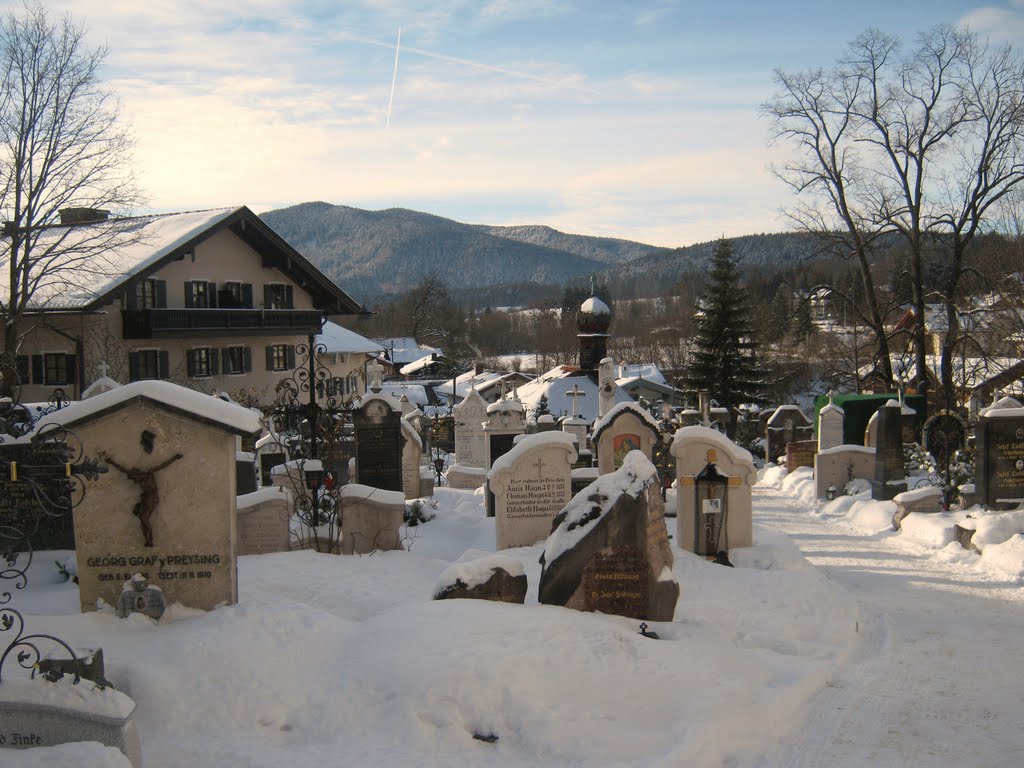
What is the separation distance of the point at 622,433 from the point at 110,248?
13.3 m

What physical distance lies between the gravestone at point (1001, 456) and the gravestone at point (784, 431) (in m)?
12.9

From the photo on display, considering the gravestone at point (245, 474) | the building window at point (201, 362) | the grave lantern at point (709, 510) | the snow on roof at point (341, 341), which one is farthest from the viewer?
the snow on roof at point (341, 341)

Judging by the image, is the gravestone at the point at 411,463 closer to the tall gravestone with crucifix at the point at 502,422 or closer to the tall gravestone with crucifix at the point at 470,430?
the tall gravestone with crucifix at the point at 502,422

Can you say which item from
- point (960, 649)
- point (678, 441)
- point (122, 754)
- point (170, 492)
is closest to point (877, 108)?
point (678, 441)

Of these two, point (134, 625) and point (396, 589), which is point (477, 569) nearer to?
point (396, 589)

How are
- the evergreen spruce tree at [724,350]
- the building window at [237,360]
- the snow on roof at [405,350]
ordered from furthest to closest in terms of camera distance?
the snow on roof at [405,350]
the evergreen spruce tree at [724,350]
the building window at [237,360]

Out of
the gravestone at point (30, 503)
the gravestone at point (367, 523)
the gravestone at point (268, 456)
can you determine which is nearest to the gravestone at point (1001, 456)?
the gravestone at point (367, 523)

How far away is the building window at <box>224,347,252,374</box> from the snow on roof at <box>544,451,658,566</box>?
25825 millimetres

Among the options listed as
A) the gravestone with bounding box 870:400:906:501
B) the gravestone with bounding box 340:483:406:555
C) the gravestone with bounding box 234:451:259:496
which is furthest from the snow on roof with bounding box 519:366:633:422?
the gravestone with bounding box 340:483:406:555

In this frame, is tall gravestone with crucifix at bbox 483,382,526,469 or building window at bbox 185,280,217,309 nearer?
tall gravestone with crucifix at bbox 483,382,526,469

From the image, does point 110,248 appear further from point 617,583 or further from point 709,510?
point 617,583

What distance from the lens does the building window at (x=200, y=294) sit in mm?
29219

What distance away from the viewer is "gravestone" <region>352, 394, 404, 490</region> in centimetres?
1430

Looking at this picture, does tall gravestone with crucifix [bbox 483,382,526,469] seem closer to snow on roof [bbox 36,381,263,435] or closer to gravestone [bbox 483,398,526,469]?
gravestone [bbox 483,398,526,469]
